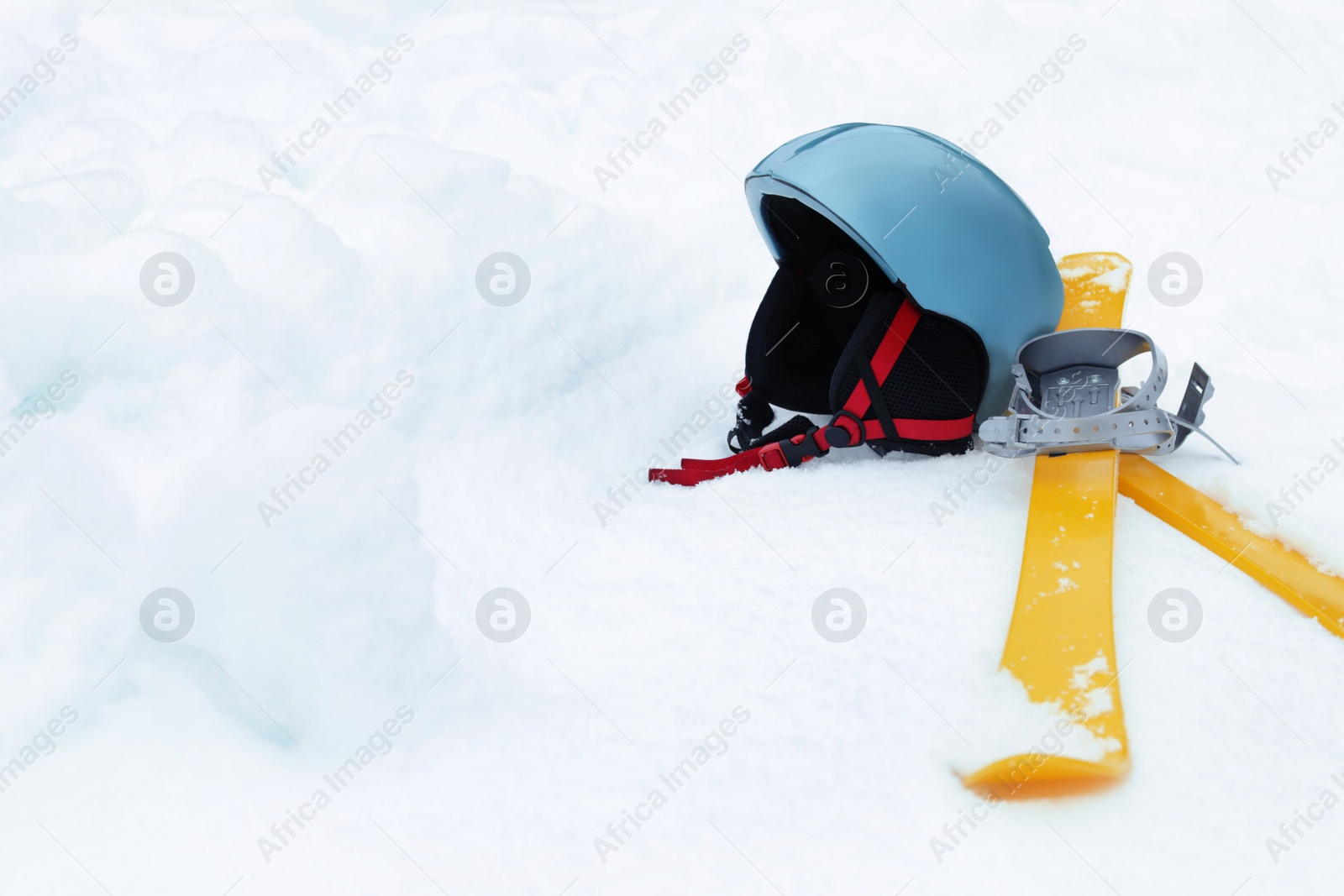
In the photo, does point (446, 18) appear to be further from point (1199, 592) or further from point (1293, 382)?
point (1199, 592)

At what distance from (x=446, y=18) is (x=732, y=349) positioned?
3.01 meters

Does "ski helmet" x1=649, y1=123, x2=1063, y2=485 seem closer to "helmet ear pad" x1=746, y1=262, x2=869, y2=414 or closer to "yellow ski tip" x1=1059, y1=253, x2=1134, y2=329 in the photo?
"yellow ski tip" x1=1059, y1=253, x2=1134, y2=329

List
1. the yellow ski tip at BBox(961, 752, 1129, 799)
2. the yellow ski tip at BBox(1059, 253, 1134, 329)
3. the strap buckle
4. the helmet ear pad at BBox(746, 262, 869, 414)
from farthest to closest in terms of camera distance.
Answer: the helmet ear pad at BBox(746, 262, 869, 414), the yellow ski tip at BBox(1059, 253, 1134, 329), the strap buckle, the yellow ski tip at BBox(961, 752, 1129, 799)

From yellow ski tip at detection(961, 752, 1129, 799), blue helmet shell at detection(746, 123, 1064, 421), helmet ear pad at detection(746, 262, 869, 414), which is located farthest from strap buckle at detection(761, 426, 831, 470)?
yellow ski tip at detection(961, 752, 1129, 799)

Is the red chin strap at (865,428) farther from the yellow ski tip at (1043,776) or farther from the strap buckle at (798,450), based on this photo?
the yellow ski tip at (1043,776)

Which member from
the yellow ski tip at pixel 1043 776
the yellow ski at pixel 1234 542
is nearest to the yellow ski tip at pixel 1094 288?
the yellow ski at pixel 1234 542

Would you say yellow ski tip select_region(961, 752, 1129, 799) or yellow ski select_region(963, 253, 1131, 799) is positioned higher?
yellow ski select_region(963, 253, 1131, 799)

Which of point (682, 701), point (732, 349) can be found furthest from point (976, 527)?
point (732, 349)

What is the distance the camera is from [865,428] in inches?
86.4

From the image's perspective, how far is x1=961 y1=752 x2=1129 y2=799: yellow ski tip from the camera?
1423 mm

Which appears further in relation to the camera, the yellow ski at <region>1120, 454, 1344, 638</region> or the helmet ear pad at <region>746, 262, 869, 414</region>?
the helmet ear pad at <region>746, 262, 869, 414</region>

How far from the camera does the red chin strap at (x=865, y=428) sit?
2.13 meters

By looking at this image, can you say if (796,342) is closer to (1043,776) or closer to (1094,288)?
(1094,288)

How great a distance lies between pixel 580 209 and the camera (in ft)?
10.3
